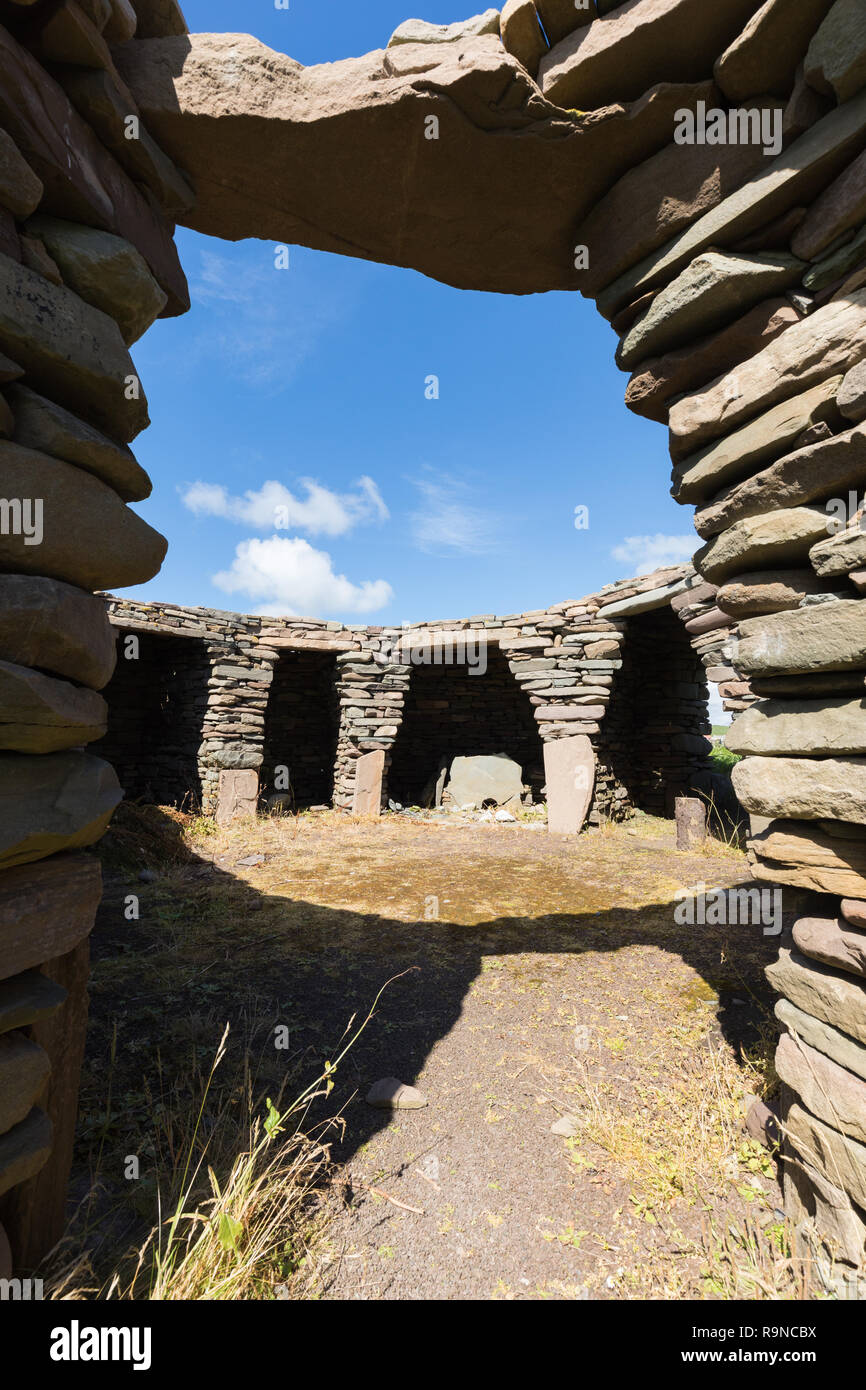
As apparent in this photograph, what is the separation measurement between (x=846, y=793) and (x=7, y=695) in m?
2.21

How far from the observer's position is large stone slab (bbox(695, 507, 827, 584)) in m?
1.91

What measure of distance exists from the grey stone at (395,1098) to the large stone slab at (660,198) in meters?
3.65

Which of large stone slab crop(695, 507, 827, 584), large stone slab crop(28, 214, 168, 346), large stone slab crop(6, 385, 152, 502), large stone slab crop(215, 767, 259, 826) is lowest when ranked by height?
large stone slab crop(215, 767, 259, 826)

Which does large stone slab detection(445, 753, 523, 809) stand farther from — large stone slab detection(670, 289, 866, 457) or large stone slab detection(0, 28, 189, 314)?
large stone slab detection(0, 28, 189, 314)

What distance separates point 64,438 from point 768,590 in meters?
2.22

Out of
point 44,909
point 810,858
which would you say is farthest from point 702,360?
point 44,909

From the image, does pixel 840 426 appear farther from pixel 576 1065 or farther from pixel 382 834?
pixel 382 834

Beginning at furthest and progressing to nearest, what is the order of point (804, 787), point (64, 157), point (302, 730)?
point (302, 730), point (804, 787), point (64, 157)

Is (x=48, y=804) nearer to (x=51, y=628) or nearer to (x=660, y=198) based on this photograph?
(x=51, y=628)

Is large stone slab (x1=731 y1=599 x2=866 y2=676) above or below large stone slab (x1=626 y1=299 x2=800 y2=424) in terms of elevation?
below

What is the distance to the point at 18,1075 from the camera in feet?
4.39

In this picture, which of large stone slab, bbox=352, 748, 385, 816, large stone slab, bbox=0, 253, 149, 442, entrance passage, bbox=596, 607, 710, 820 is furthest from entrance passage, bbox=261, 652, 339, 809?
large stone slab, bbox=0, 253, 149, 442

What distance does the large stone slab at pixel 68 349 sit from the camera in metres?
1.47

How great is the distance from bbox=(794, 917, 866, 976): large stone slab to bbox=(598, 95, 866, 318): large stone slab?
2.40 m
